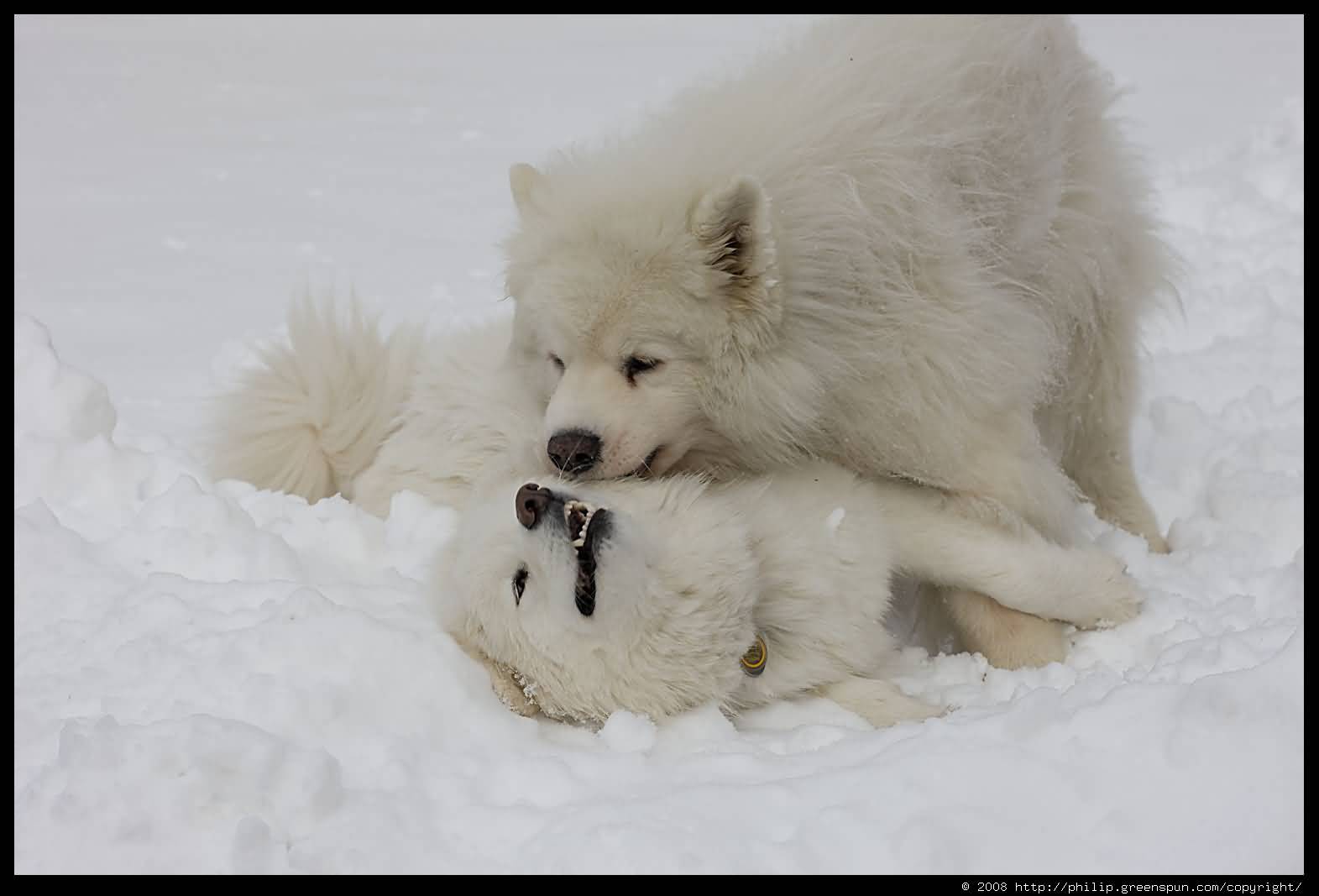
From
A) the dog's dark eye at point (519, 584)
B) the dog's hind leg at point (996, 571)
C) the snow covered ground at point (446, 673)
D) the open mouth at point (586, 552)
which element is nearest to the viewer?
the snow covered ground at point (446, 673)

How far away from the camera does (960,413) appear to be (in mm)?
3756

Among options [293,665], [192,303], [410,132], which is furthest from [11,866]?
[410,132]

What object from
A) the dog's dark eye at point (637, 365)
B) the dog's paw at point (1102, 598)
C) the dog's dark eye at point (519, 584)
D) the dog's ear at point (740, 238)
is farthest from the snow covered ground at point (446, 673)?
the dog's ear at point (740, 238)

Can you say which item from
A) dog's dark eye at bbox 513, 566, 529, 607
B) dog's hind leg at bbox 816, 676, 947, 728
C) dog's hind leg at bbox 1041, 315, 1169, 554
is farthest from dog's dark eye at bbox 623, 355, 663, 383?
dog's hind leg at bbox 1041, 315, 1169, 554

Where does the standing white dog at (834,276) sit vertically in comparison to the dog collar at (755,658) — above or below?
above

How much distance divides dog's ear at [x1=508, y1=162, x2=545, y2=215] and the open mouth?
1153mm

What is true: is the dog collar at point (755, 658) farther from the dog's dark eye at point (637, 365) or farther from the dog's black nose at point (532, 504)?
the dog's dark eye at point (637, 365)

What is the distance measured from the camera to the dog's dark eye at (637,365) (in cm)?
357

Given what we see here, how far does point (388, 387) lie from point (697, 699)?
6.66 ft

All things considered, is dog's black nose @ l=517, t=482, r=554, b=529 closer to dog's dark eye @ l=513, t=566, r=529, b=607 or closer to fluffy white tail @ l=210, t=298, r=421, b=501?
dog's dark eye @ l=513, t=566, r=529, b=607

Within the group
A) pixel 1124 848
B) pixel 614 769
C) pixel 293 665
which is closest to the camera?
pixel 1124 848

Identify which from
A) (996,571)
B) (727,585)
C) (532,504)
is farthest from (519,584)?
(996,571)

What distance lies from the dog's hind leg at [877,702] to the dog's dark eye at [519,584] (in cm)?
82

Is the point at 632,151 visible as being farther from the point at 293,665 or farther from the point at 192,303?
the point at 192,303
